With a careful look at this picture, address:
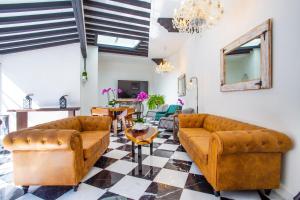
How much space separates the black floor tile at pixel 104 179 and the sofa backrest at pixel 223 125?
5.58 ft

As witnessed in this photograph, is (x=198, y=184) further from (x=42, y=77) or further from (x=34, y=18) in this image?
(x=42, y=77)

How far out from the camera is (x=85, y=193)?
190 centimetres

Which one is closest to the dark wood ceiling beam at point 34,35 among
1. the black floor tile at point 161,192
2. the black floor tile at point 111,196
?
the black floor tile at point 111,196

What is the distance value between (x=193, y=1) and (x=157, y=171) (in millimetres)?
2452

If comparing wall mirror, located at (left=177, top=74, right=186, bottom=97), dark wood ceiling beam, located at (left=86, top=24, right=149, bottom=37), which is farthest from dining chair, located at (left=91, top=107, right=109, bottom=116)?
wall mirror, located at (left=177, top=74, right=186, bottom=97)

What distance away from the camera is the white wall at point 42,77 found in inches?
206

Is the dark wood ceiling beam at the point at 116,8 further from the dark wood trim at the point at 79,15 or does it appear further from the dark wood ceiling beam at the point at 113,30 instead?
the dark wood ceiling beam at the point at 113,30

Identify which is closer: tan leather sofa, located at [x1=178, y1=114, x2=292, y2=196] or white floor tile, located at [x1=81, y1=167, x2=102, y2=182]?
tan leather sofa, located at [x1=178, y1=114, x2=292, y2=196]

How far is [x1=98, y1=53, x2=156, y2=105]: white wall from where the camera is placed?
8734 millimetres

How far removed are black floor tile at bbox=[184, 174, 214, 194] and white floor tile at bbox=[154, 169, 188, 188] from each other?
6 centimetres

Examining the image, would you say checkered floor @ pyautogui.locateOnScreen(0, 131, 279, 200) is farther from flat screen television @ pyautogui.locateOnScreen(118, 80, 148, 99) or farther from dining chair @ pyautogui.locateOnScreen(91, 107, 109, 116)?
flat screen television @ pyautogui.locateOnScreen(118, 80, 148, 99)

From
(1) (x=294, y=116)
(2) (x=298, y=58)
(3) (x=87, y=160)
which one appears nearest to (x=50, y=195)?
(3) (x=87, y=160)

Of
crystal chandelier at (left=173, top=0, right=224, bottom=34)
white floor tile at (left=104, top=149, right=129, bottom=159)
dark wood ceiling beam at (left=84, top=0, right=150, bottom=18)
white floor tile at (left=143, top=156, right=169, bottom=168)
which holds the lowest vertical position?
white floor tile at (left=143, top=156, right=169, bottom=168)

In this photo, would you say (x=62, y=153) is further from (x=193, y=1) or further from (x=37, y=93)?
(x=37, y=93)
